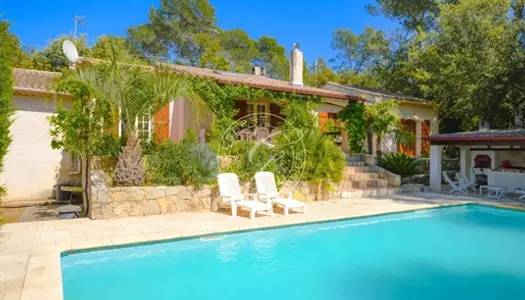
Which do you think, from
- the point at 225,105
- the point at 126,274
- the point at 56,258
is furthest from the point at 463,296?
the point at 225,105

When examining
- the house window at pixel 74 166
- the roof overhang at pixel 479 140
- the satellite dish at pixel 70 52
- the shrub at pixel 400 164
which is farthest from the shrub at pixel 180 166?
the roof overhang at pixel 479 140

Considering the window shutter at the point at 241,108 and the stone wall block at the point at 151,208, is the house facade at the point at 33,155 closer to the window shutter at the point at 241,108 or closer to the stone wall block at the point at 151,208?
the stone wall block at the point at 151,208

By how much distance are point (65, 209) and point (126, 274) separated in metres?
5.08

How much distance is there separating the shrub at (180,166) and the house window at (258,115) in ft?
23.5

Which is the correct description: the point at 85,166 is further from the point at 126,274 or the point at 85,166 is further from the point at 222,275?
the point at 222,275

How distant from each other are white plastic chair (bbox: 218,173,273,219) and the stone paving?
0.29m

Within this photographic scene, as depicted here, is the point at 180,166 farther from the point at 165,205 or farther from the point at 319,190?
the point at 319,190

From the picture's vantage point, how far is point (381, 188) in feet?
52.5

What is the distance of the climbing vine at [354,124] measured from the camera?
1962 centimetres

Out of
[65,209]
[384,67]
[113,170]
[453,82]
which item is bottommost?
[65,209]

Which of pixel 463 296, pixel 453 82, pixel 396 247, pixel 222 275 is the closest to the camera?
pixel 463 296

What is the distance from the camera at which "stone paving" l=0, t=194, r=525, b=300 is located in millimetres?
5402

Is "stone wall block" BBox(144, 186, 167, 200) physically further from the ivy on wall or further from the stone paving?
the ivy on wall
